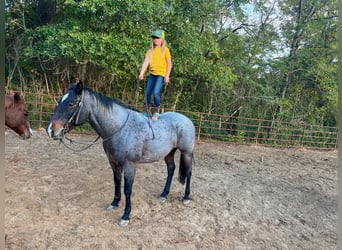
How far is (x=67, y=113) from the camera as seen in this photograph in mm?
2539

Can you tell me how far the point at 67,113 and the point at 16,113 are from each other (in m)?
0.68

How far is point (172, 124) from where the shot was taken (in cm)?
345

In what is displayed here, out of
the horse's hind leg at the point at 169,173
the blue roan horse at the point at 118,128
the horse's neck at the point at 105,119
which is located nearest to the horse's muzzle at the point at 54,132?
the blue roan horse at the point at 118,128

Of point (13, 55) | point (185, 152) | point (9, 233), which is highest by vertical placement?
point (13, 55)

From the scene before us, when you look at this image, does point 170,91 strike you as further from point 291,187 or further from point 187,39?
point 291,187

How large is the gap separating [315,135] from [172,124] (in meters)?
7.86

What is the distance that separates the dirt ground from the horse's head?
102cm

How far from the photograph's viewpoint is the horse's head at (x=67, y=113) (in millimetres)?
2484

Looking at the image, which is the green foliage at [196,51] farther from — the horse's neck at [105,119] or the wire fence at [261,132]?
the horse's neck at [105,119]

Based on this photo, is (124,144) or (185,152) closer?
(124,144)

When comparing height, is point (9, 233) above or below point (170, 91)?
below

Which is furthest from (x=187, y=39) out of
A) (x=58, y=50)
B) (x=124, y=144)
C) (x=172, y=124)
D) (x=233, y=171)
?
(x=124, y=144)

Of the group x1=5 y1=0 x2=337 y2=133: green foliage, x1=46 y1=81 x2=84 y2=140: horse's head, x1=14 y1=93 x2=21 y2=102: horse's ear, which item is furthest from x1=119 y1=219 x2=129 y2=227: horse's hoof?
x1=5 y1=0 x2=337 y2=133: green foliage

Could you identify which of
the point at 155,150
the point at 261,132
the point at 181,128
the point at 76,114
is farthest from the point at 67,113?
the point at 261,132
